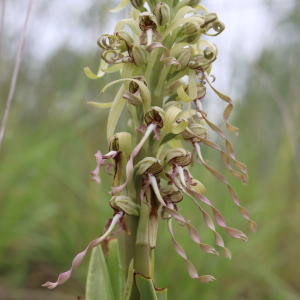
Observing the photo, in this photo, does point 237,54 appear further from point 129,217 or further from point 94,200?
point 129,217

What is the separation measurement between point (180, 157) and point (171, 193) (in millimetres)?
98

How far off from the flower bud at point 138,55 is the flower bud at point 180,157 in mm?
250

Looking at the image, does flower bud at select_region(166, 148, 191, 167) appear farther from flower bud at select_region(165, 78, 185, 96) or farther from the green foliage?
the green foliage

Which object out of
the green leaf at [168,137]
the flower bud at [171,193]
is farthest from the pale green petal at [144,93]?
the flower bud at [171,193]

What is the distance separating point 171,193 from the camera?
0.74 meters

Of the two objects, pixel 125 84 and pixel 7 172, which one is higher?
pixel 125 84

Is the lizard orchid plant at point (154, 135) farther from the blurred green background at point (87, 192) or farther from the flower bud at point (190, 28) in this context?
the blurred green background at point (87, 192)

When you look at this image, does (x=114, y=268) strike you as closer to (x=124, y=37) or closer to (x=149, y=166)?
(x=149, y=166)

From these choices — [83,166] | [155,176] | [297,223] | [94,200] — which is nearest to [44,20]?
[83,166]

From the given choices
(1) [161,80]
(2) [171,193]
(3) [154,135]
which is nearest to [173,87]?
(1) [161,80]

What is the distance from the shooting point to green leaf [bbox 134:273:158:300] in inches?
25.1

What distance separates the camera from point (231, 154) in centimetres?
79

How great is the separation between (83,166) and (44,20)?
153cm

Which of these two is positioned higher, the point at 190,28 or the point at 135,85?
the point at 190,28
